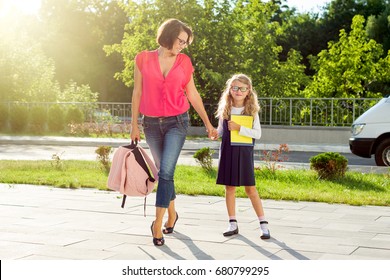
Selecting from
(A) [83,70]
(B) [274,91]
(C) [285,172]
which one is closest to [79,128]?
(B) [274,91]

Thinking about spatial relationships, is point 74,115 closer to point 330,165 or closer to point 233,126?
point 330,165

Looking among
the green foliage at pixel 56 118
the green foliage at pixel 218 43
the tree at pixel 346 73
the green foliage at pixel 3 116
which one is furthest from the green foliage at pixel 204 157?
the green foliage at pixel 3 116

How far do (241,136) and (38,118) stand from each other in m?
25.7

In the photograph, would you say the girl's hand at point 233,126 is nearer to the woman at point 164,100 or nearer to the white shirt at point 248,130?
the white shirt at point 248,130

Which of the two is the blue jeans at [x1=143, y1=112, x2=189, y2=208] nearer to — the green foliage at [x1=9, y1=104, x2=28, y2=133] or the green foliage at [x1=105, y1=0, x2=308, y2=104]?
the green foliage at [x1=105, y1=0, x2=308, y2=104]

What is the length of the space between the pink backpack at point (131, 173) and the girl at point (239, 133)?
76 cm

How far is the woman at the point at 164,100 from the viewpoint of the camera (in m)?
6.35

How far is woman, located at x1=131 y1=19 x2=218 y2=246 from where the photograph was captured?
635 cm

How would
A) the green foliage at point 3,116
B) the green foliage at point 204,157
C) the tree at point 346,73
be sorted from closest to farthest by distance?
the green foliage at point 204,157
the tree at point 346,73
the green foliage at point 3,116

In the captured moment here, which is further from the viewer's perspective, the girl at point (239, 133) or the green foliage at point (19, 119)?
the green foliage at point (19, 119)

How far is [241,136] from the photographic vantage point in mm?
6867

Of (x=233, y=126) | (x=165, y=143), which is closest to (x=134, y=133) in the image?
(x=165, y=143)

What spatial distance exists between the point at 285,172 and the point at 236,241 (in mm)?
6201

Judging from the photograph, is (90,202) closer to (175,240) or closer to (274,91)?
(175,240)
